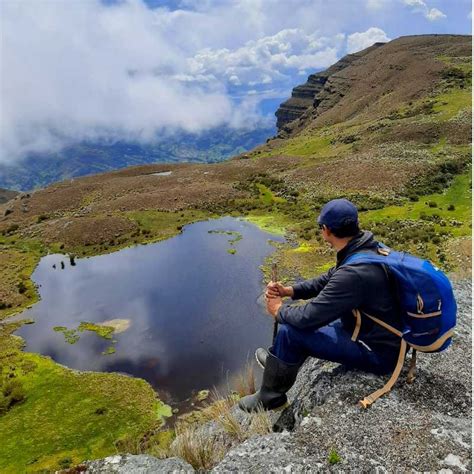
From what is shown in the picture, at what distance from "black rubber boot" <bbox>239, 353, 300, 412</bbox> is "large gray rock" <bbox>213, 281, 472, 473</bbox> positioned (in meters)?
0.42

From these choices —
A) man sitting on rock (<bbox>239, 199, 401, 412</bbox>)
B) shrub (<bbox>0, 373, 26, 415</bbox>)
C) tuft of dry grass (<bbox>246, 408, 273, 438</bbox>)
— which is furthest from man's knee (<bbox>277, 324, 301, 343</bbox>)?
shrub (<bbox>0, 373, 26, 415</bbox>)

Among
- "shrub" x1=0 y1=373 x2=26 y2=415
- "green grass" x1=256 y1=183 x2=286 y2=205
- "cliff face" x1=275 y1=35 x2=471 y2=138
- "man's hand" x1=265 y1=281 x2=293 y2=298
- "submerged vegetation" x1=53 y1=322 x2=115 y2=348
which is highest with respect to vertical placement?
"cliff face" x1=275 y1=35 x2=471 y2=138

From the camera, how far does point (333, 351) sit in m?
8.87

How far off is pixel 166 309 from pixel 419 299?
29024 mm

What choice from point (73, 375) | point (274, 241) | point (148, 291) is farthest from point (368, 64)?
point (73, 375)

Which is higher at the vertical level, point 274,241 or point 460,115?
point 460,115

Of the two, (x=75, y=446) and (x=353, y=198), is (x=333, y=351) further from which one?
(x=353, y=198)

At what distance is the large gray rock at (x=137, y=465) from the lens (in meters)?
9.24

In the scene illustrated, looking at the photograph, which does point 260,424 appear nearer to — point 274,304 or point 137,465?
point 274,304

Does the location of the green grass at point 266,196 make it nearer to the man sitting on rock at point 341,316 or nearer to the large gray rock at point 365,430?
the large gray rock at point 365,430

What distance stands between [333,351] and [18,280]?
42.6 meters

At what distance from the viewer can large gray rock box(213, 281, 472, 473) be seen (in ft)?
25.1

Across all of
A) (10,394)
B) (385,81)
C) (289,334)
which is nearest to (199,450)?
(289,334)

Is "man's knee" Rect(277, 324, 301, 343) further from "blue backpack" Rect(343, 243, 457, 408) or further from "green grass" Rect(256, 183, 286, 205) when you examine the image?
"green grass" Rect(256, 183, 286, 205)
